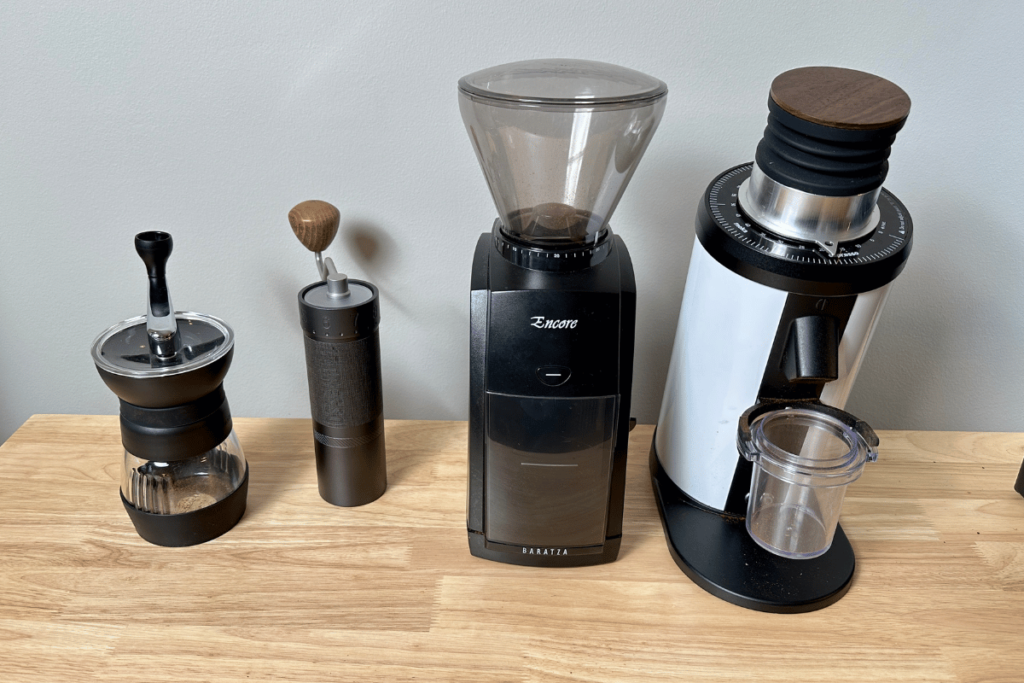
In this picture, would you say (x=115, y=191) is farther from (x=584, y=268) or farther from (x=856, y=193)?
(x=856, y=193)

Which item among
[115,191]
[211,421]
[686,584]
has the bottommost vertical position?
[686,584]

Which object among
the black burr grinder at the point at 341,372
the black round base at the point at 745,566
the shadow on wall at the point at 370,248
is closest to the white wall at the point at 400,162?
the shadow on wall at the point at 370,248

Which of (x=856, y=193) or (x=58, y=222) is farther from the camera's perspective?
(x=58, y=222)

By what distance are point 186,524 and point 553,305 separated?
16.3 inches

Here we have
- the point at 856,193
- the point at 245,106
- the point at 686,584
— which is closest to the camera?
the point at 856,193

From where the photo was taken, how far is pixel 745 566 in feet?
2.27

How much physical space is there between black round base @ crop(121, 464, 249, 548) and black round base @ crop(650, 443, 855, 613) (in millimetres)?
435

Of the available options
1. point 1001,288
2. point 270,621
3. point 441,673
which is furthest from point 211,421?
point 1001,288

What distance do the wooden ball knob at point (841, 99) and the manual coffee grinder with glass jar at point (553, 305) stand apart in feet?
0.33

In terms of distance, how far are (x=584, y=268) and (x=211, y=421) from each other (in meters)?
0.37

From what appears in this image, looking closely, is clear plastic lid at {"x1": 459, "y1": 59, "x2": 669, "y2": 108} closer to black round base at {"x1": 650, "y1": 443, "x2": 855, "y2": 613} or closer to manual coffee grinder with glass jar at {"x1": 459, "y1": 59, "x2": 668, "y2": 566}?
manual coffee grinder with glass jar at {"x1": 459, "y1": 59, "x2": 668, "y2": 566}

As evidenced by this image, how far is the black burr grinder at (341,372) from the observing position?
2.30 ft

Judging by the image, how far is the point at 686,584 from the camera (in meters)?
0.70

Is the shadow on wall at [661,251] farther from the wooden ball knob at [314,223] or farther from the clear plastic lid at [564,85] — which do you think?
the wooden ball knob at [314,223]
